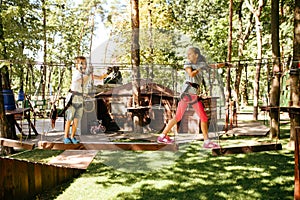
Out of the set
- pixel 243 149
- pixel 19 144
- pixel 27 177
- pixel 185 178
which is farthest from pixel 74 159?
pixel 243 149

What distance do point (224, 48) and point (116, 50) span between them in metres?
8.87

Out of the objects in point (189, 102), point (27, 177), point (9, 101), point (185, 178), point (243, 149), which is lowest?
point (185, 178)

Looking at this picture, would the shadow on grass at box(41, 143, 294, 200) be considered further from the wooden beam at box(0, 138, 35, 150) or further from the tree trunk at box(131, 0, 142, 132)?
the tree trunk at box(131, 0, 142, 132)

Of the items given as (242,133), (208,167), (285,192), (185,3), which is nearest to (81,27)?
(185,3)

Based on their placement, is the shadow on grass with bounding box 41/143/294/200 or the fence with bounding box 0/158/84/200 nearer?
the fence with bounding box 0/158/84/200

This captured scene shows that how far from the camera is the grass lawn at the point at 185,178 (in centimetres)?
547

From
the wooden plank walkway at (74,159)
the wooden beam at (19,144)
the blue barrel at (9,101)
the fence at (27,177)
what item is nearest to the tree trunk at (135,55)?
the wooden plank walkway at (74,159)

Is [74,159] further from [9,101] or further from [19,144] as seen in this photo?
[19,144]

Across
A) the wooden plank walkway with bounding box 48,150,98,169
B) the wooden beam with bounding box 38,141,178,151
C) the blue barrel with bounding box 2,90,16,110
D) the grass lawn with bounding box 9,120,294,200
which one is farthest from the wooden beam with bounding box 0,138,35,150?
the blue barrel with bounding box 2,90,16,110

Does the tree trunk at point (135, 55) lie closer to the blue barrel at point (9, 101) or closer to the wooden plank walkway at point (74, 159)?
the wooden plank walkway at point (74, 159)

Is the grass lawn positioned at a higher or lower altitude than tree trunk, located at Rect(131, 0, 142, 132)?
lower

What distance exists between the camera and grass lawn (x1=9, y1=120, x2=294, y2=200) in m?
5.47

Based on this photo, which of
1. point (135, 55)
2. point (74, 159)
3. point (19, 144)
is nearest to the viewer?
point (19, 144)

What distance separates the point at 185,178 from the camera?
626cm
